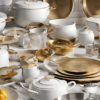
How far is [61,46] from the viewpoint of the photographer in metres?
1.21

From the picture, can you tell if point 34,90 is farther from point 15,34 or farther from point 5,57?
point 15,34

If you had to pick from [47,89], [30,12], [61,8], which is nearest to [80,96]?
[47,89]

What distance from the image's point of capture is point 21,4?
4.77ft

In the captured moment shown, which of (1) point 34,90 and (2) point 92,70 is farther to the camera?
(2) point 92,70

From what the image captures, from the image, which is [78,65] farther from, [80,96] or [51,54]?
[80,96]

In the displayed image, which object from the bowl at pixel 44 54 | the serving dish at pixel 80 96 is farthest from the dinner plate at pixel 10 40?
the serving dish at pixel 80 96

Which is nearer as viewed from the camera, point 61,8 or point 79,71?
point 79,71

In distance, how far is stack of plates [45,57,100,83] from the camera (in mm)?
884

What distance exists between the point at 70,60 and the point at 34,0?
69 centimetres

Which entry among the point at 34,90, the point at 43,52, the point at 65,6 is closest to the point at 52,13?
the point at 65,6

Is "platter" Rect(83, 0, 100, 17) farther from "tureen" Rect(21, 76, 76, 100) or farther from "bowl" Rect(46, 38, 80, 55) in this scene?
"tureen" Rect(21, 76, 76, 100)

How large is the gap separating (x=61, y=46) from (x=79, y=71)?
13.3 inches

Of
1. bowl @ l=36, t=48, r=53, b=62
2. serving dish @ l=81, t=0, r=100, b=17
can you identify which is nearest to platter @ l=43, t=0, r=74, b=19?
serving dish @ l=81, t=0, r=100, b=17

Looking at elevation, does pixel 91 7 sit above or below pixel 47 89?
above
